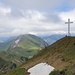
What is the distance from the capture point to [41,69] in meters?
67.8

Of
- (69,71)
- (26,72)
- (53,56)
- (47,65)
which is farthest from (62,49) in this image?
(69,71)

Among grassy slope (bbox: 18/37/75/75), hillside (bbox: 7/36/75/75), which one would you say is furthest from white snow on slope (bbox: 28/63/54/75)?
grassy slope (bbox: 18/37/75/75)

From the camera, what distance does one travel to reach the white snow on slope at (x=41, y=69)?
63.7m

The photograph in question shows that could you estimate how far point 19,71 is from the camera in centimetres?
7419

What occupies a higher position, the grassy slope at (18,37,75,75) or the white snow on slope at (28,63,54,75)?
the grassy slope at (18,37,75,75)

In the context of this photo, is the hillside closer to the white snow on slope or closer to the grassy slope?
the grassy slope

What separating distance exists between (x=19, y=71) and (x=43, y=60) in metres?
9.65

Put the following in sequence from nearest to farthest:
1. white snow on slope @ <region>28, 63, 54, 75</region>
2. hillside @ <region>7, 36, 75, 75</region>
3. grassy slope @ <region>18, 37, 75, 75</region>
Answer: hillside @ <region>7, 36, 75, 75</region>
grassy slope @ <region>18, 37, 75, 75</region>
white snow on slope @ <region>28, 63, 54, 75</region>

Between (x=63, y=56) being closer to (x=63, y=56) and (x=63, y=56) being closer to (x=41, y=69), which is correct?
(x=63, y=56)

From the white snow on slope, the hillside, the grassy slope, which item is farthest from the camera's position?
the white snow on slope

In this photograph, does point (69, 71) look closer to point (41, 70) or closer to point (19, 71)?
point (41, 70)

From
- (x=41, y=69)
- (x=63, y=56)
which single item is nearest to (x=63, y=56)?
(x=63, y=56)

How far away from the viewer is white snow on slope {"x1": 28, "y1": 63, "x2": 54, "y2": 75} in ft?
209

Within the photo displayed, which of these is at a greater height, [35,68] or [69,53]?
[69,53]
